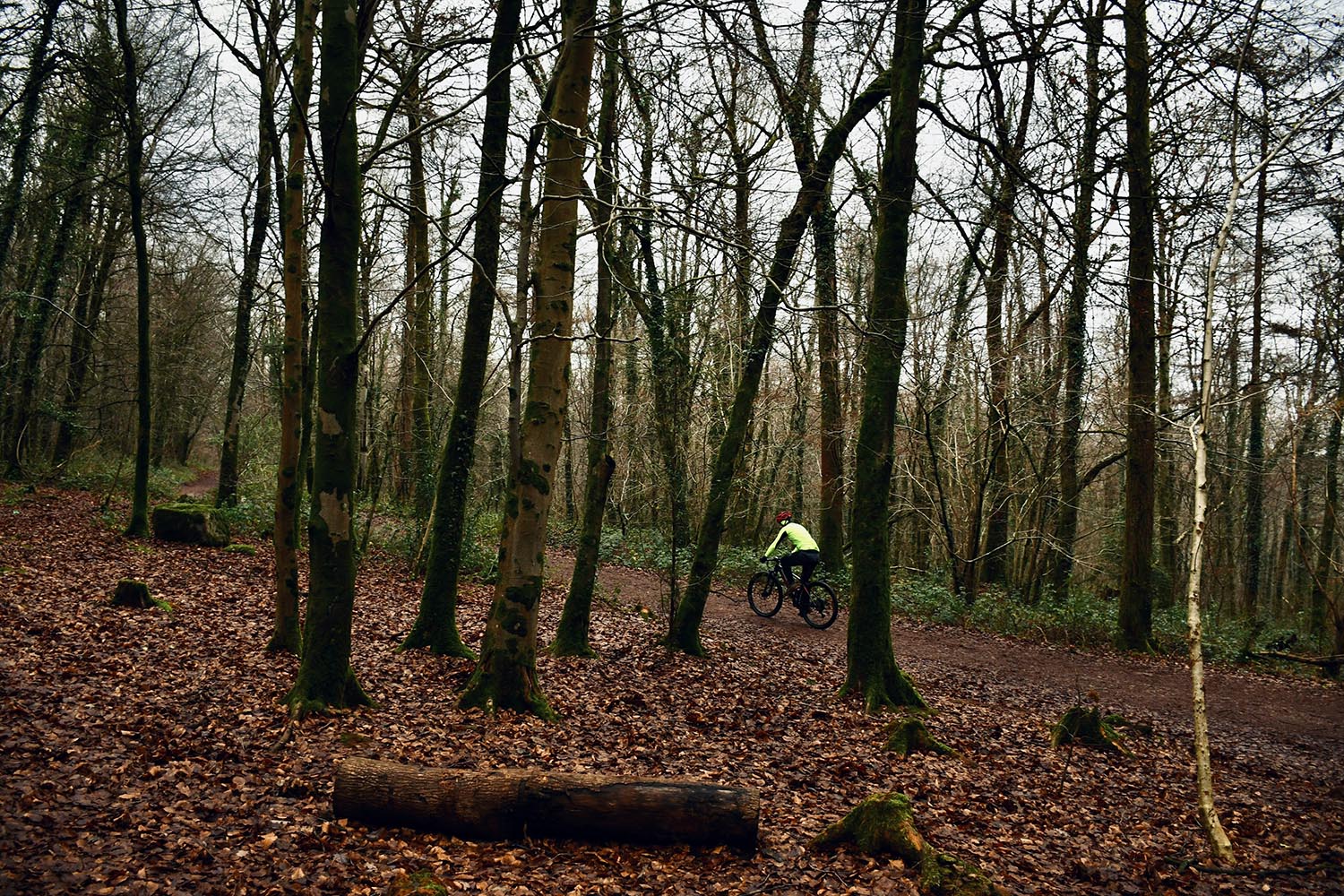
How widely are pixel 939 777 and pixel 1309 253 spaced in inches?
509

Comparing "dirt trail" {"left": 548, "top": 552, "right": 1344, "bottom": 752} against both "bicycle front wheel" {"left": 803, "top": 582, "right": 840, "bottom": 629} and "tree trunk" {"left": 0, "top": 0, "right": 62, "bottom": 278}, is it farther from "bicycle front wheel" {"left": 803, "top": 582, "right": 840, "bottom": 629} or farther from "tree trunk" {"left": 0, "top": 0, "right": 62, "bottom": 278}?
"tree trunk" {"left": 0, "top": 0, "right": 62, "bottom": 278}

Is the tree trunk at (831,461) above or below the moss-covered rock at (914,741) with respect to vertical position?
above

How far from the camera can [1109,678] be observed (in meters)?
10.9

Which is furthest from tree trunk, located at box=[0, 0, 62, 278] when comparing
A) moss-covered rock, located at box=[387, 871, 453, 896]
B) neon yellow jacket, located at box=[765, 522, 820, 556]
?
moss-covered rock, located at box=[387, 871, 453, 896]

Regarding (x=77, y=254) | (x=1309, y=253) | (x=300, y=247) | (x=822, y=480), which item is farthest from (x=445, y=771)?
(x=77, y=254)

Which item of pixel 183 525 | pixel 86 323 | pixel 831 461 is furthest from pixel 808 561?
pixel 86 323

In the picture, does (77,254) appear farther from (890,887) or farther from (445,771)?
(890,887)

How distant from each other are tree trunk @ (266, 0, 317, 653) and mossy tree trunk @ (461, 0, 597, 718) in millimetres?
2030

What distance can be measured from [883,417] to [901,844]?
15.5ft

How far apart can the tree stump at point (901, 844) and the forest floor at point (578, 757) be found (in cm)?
15

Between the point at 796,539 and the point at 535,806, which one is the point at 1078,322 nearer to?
the point at 796,539

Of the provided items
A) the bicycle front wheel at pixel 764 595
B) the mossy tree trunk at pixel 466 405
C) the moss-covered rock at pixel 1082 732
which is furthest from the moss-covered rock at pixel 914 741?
the bicycle front wheel at pixel 764 595

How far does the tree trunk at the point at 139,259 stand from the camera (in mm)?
10875

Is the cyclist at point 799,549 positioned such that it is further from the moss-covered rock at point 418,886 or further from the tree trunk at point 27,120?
the tree trunk at point 27,120
